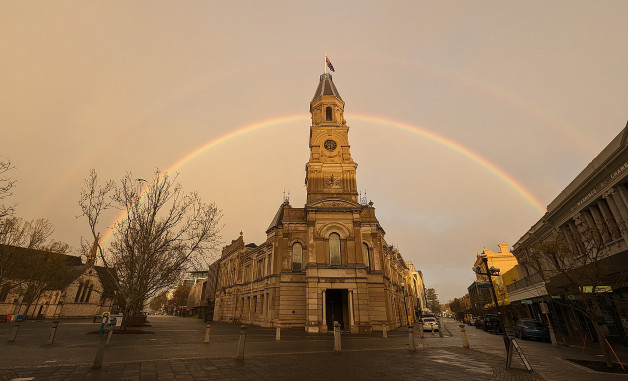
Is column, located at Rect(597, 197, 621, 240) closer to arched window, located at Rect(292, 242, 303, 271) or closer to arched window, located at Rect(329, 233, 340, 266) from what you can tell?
arched window, located at Rect(329, 233, 340, 266)

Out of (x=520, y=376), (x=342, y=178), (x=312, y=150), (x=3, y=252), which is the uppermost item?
(x=312, y=150)

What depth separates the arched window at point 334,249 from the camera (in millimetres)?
31141

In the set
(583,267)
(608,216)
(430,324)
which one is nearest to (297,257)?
(430,324)

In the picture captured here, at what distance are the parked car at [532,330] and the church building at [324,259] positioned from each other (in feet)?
40.8

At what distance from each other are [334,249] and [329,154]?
15.0 m

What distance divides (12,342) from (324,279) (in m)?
22.4

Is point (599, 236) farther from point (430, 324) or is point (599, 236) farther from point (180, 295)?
point (180, 295)

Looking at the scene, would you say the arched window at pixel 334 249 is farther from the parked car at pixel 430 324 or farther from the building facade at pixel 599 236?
the building facade at pixel 599 236

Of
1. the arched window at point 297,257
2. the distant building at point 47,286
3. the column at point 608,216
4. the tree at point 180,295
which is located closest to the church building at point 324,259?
the arched window at point 297,257

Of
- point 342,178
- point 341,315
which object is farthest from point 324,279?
point 342,178

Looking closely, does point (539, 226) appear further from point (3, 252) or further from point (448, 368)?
point (3, 252)

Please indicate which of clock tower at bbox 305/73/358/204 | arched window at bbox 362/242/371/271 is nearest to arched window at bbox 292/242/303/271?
clock tower at bbox 305/73/358/204

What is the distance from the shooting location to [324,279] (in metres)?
29.0

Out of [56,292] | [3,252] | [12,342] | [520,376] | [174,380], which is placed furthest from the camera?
[56,292]
